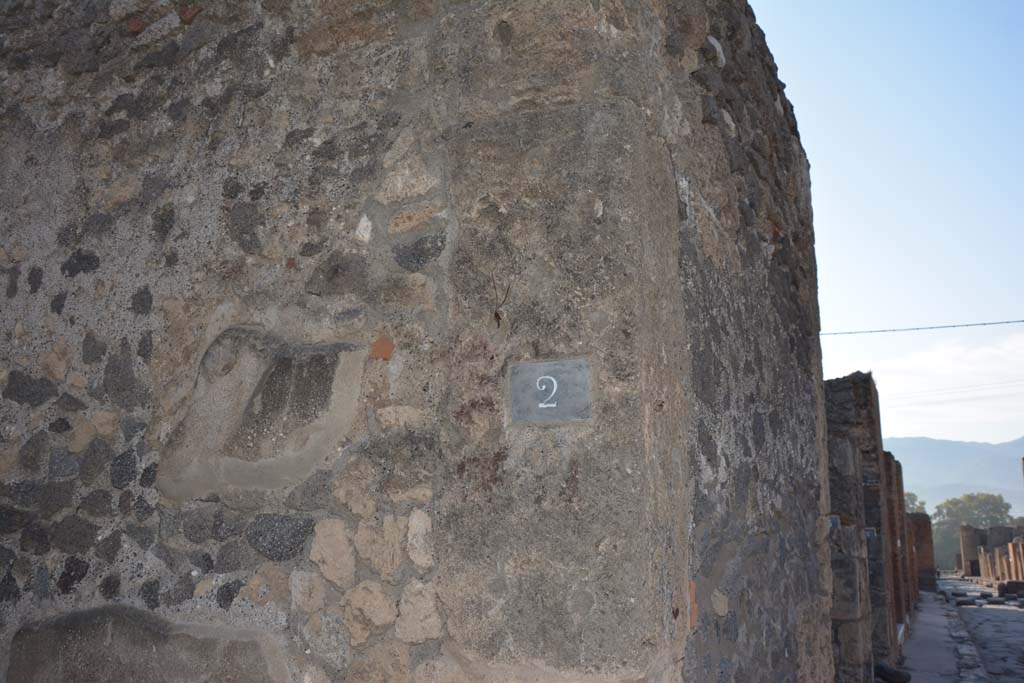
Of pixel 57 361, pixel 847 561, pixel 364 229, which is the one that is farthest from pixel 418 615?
→ pixel 847 561

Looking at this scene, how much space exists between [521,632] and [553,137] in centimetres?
115

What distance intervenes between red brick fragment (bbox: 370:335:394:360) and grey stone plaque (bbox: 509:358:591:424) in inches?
13.8

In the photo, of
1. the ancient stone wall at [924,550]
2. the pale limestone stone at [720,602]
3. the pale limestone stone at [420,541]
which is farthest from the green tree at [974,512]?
the pale limestone stone at [420,541]

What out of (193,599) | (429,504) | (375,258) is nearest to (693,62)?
(375,258)

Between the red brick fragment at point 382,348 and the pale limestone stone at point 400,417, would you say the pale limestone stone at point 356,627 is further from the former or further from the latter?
the red brick fragment at point 382,348

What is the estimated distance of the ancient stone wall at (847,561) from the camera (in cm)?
571

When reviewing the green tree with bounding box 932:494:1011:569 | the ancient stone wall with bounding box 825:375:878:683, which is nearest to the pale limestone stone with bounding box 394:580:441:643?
the ancient stone wall with bounding box 825:375:878:683

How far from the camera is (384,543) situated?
2.41m

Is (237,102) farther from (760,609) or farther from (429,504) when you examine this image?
(760,609)

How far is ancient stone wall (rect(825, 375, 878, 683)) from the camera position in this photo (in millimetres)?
5707

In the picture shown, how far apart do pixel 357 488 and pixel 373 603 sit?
28 centimetres

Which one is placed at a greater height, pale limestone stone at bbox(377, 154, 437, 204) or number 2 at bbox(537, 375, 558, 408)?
→ pale limestone stone at bbox(377, 154, 437, 204)

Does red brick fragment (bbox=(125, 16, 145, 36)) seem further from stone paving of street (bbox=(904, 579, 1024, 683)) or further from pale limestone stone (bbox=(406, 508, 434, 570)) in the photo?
stone paving of street (bbox=(904, 579, 1024, 683))

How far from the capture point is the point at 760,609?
10.6 ft
